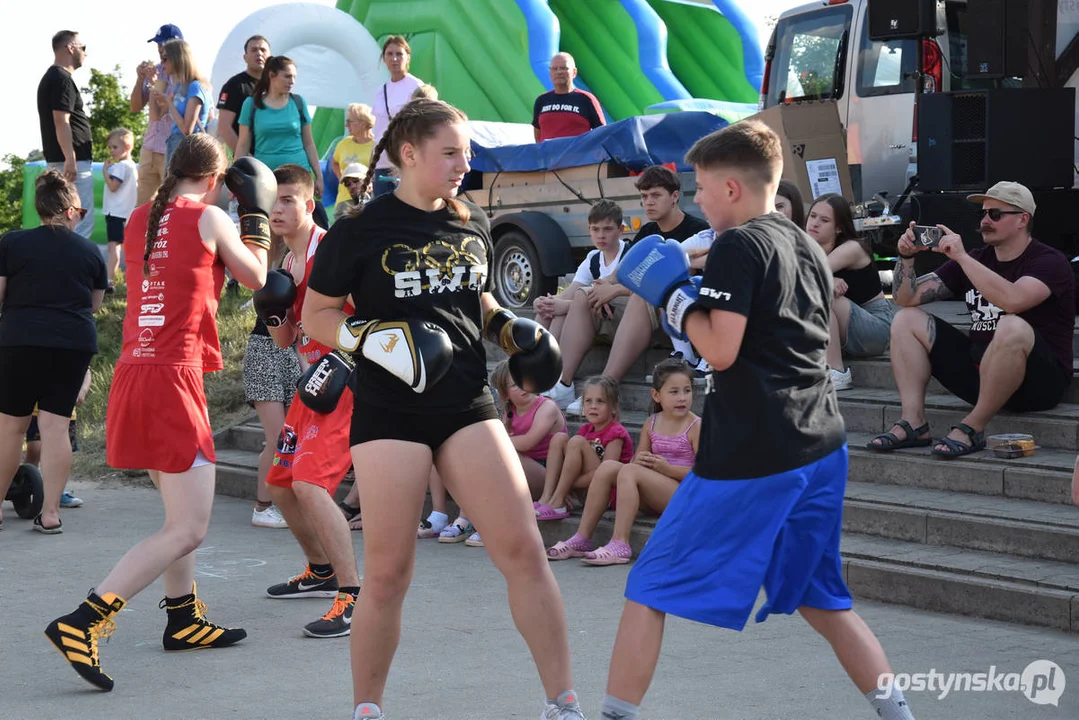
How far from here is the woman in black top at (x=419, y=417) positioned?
3.83 m

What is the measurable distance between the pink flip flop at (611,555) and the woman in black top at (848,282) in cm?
209

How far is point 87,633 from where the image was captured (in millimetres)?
4809

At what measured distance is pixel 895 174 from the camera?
11859mm

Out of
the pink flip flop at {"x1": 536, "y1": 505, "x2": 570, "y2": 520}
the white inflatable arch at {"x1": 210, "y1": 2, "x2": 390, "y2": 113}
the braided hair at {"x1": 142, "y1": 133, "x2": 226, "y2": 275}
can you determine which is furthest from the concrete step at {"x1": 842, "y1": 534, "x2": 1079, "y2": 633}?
the white inflatable arch at {"x1": 210, "y1": 2, "x2": 390, "y2": 113}

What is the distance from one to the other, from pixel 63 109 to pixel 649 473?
7.13 meters

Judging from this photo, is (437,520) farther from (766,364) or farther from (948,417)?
(766,364)

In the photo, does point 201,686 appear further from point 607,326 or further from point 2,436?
point 607,326

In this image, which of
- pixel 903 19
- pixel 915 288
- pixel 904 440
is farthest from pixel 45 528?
pixel 903 19

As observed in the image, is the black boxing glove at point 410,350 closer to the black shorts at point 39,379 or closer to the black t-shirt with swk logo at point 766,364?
the black t-shirt with swk logo at point 766,364

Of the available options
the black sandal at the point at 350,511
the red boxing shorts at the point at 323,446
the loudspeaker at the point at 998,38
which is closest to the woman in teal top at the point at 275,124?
the black sandal at the point at 350,511

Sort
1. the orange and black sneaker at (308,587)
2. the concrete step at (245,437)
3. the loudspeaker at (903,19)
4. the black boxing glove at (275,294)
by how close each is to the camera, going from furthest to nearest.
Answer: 1. the concrete step at (245,437)
2. the loudspeaker at (903,19)
3. the orange and black sneaker at (308,587)
4. the black boxing glove at (275,294)

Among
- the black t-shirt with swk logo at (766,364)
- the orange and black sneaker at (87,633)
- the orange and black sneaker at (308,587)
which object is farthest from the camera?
the orange and black sneaker at (308,587)

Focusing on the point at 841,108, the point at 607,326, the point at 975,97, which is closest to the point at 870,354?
the point at 607,326

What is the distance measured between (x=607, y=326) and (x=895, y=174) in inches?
158
